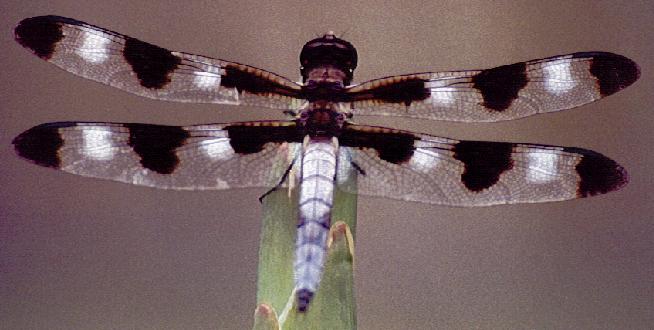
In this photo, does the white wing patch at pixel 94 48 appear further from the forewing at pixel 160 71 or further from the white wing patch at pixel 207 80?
the white wing patch at pixel 207 80

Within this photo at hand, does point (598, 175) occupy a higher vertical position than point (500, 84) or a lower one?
lower

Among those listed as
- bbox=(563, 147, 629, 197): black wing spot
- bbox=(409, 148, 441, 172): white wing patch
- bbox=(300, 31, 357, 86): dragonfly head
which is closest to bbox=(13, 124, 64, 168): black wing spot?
bbox=(300, 31, 357, 86): dragonfly head

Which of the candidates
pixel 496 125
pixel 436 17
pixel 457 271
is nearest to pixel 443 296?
pixel 457 271

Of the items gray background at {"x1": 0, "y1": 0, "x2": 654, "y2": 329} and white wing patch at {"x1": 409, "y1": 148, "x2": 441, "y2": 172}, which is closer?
white wing patch at {"x1": 409, "y1": 148, "x2": 441, "y2": 172}

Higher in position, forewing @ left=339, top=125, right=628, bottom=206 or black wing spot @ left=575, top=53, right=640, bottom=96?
black wing spot @ left=575, top=53, right=640, bottom=96

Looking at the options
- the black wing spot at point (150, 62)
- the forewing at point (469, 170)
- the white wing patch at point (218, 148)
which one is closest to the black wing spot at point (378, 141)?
the forewing at point (469, 170)

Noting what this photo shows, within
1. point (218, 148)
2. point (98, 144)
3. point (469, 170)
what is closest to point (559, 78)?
point (469, 170)

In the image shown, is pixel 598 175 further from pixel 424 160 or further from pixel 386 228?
pixel 386 228

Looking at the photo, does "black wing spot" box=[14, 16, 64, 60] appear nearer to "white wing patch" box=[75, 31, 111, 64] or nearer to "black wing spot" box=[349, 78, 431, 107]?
"white wing patch" box=[75, 31, 111, 64]
